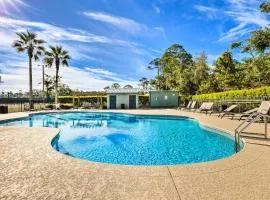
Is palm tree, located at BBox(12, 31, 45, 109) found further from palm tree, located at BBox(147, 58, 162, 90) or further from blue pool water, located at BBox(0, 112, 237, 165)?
palm tree, located at BBox(147, 58, 162, 90)

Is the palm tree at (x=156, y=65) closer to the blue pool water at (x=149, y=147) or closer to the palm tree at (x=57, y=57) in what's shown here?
the palm tree at (x=57, y=57)

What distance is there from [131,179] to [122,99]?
28.1 m

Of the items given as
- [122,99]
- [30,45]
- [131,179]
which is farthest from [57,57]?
[131,179]

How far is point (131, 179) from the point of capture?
4.26 meters

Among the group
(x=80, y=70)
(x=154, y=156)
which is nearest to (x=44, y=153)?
(x=154, y=156)

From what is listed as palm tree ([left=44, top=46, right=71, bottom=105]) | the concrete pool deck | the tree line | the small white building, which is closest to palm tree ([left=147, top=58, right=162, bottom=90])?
the tree line

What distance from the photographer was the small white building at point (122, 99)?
32062mm

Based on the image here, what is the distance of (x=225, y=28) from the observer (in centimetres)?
3712

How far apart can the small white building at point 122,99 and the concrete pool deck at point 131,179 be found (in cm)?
2614

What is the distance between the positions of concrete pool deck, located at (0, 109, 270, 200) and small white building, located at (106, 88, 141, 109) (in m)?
26.1

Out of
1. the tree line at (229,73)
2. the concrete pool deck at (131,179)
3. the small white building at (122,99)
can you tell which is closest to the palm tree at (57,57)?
the small white building at (122,99)

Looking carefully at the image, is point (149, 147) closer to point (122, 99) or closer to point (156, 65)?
point (122, 99)

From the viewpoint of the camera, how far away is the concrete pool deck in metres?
3.60

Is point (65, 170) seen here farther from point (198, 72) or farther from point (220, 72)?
point (198, 72)
